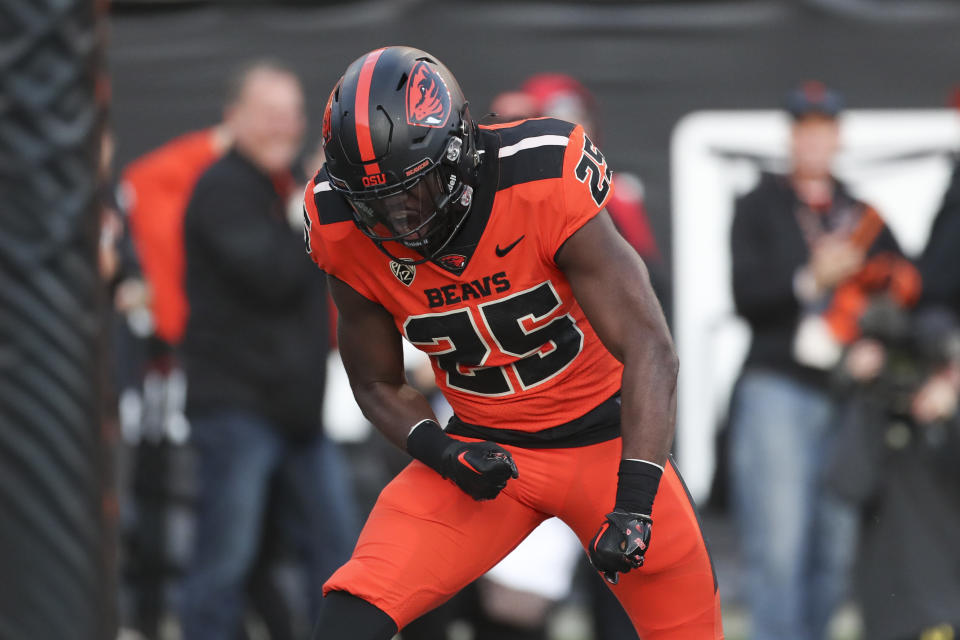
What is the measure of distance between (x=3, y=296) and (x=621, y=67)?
3.84m

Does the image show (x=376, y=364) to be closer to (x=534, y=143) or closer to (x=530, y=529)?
(x=530, y=529)

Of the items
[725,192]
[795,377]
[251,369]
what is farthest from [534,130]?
[725,192]

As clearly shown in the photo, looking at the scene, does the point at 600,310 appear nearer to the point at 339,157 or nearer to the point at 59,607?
the point at 339,157

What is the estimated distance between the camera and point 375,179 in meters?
3.05

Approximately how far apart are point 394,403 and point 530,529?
1.47 ft

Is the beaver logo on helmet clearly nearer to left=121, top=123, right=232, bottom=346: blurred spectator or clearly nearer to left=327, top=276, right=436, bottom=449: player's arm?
left=327, top=276, right=436, bottom=449: player's arm

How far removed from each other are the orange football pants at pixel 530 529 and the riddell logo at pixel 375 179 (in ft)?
2.59

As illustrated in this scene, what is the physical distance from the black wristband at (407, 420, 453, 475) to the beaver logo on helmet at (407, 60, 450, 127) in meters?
0.76

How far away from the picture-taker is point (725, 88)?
7223 mm

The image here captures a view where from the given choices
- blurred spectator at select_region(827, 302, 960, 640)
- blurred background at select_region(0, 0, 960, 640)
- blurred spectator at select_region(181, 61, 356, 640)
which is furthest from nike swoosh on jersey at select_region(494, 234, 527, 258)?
blurred background at select_region(0, 0, 960, 640)

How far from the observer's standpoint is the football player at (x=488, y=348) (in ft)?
10.2

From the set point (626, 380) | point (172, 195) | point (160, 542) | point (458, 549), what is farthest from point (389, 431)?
point (172, 195)

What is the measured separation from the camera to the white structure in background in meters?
7.02

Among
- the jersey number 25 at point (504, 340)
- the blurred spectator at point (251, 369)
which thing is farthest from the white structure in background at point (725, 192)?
the jersey number 25 at point (504, 340)
